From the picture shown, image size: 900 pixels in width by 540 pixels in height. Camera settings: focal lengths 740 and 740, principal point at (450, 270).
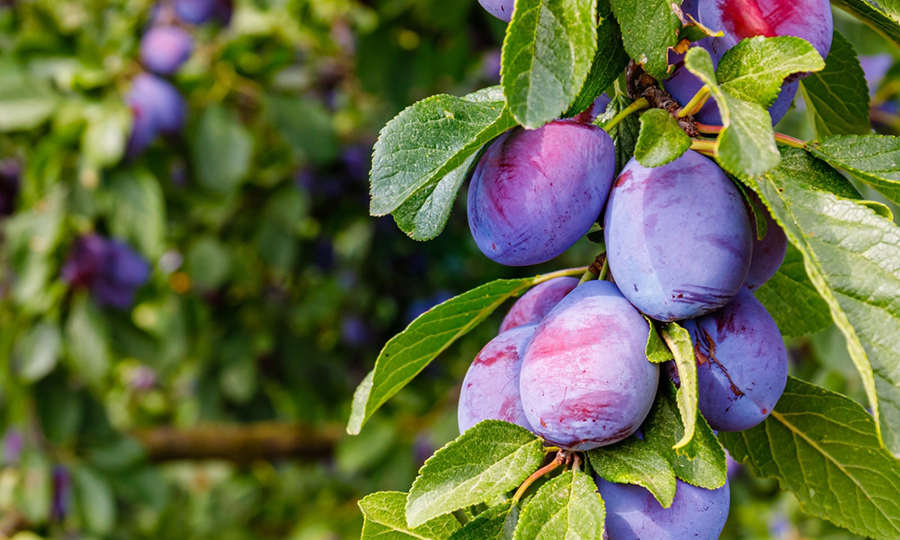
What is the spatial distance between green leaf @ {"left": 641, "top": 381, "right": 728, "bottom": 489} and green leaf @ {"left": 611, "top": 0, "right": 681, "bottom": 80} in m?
0.19

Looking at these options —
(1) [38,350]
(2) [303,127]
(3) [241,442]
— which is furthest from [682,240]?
(3) [241,442]

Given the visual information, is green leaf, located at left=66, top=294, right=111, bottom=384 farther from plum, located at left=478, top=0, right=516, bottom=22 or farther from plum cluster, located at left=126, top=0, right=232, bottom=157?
plum, located at left=478, top=0, right=516, bottom=22

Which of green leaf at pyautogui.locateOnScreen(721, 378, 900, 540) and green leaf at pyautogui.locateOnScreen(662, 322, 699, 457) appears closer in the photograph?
green leaf at pyautogui.locateOnScreen(662, 322, 699, 457)

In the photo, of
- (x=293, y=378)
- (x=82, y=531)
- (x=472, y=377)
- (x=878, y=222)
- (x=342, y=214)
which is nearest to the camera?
(x=878, y=222)

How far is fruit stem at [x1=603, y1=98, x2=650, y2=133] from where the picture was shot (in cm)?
48

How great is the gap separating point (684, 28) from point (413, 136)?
17 centimetres

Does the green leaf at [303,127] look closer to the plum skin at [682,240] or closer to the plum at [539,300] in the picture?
the plum at [539,300]

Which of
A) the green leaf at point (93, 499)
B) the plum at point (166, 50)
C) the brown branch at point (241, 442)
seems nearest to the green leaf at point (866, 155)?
the plum at point (166, 50)

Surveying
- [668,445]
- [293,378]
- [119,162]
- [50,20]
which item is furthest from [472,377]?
[293,378]

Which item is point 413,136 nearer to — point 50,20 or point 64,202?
point 64,202

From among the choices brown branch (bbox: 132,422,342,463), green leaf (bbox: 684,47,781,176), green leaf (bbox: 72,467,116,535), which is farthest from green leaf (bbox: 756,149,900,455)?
brown branch (bbox: 132,422,342,463)

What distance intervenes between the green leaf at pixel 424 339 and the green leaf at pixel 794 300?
0.52 ft

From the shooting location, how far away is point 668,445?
42cm

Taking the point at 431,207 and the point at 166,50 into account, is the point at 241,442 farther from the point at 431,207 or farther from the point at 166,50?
the point at 431,207
